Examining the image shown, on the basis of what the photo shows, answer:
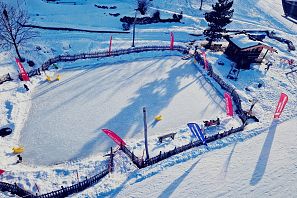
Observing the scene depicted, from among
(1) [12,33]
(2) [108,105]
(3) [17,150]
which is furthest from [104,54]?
(3) [17,150]

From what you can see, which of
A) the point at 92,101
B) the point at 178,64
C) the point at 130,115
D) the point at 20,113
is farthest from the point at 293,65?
the point at 20,113

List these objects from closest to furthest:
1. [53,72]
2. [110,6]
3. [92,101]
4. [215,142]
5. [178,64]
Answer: [215,142] → [92,101] → [53,72] → [178,64] → [110,6]

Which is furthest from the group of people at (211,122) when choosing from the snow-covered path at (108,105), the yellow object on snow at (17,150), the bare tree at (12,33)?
the bare tree at (12,33)

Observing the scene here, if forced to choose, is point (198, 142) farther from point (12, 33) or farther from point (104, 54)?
point (12, 33)

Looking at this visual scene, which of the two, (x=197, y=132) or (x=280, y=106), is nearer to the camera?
(x=197, y=132)

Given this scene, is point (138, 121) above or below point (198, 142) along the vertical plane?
below

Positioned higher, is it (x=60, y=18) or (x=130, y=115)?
(x=60, y=18)

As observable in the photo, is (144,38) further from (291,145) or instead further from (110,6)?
(291,145)
